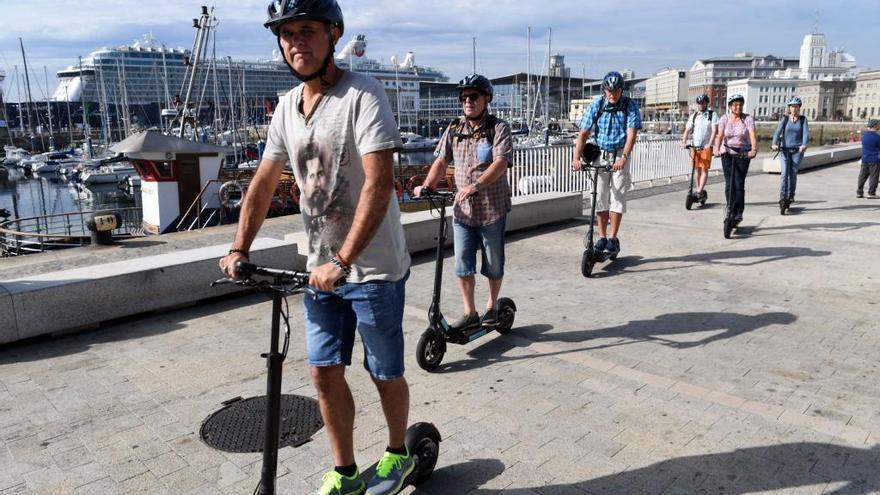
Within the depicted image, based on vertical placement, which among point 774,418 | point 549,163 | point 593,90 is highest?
point 593,90

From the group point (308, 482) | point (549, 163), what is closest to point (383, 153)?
point (308, 482)

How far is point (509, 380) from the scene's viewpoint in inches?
169

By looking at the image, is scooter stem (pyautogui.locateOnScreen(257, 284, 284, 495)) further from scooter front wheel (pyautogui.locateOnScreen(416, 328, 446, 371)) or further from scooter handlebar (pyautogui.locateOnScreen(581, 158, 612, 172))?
scooter handlebar (pyautogui.locateOnScreen(581, 158, 612, 172))

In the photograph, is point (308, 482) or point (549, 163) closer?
point (308, 482)

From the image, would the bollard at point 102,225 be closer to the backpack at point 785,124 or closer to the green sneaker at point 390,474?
the green sneaker at point 390,474

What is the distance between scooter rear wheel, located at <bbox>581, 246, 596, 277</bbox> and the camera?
6949mm

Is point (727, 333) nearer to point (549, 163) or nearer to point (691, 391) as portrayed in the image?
point (691, 391)

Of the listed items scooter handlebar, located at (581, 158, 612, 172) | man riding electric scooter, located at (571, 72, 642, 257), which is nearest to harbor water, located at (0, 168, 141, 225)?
man riding electric scooter, located at (571, 72, 642, 257)

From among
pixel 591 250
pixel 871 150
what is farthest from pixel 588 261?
pixel 871 150

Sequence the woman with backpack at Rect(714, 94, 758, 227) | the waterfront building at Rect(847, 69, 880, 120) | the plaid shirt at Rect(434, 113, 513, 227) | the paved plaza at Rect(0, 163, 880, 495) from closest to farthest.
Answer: the paved plaza at Rect(0, 163, 880, 495)
the plaid shirt at Rect(434, 113, 513, 227)
the woman with backpack at Rect(714, 94, 758, 227)
the waterfront building at Rect(847, 69, 880, 120)

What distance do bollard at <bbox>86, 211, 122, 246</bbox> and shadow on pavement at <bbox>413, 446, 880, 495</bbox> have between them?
6.46m

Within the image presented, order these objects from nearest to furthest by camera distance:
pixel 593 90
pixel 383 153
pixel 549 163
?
pixel 383 153 < pixel 549 163 < pixel 593 90

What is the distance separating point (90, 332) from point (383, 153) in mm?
4236

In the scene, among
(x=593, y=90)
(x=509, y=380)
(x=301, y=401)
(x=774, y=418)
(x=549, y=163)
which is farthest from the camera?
(x=593, y=90)
